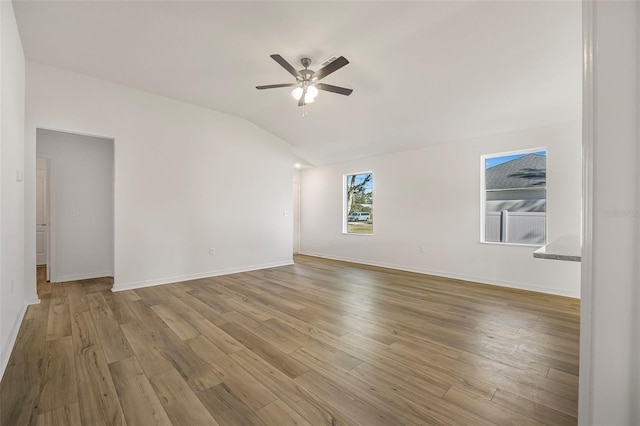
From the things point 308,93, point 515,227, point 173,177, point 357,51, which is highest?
point 357,51

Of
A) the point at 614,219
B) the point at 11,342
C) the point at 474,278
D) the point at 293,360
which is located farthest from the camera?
the point at 474,278

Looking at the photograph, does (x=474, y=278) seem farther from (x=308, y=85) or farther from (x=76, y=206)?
(x=76, y=206)

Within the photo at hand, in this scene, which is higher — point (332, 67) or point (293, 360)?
point (332, 67)

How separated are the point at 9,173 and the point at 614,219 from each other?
378cm

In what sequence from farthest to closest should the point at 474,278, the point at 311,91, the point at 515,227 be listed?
the point at 474,278
the point at 515,227
the point at 311,91

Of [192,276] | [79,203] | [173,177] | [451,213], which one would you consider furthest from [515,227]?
[79,203]

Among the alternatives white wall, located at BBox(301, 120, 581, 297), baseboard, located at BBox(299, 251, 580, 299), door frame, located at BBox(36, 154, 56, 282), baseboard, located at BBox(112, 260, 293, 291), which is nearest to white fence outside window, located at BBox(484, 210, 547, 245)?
white wall, located at BBox(301, 120, 581, 297)

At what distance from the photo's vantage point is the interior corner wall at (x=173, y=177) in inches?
144

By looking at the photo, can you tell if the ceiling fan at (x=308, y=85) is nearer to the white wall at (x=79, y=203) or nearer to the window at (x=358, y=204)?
the window at (x=358, y=204)

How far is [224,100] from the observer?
4504mm

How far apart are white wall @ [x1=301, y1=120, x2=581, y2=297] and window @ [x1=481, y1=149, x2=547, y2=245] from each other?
19 cm

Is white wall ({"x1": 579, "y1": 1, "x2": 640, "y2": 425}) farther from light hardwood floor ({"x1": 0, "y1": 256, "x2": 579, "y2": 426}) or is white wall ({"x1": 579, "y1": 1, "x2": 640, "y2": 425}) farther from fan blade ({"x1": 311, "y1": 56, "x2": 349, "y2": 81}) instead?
fan blade ({"x1": 311, "y1": 56, "x2": 349, "y2": 81})

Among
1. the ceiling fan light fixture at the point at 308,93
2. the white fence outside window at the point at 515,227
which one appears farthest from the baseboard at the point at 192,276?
the white fence outside window at the point at 515,227

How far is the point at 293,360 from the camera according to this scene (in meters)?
2.07
